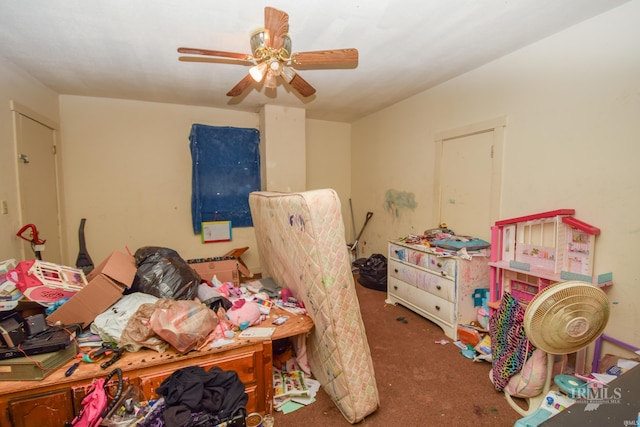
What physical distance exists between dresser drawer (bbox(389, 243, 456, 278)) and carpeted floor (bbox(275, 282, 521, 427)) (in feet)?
1.92

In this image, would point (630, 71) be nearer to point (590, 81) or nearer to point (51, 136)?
point (590, 81)

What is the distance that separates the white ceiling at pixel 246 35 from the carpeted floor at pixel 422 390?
2421mm

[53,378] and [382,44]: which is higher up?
[382,44]

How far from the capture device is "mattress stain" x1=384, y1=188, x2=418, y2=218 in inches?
138

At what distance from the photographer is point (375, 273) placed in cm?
364

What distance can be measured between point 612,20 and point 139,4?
291 centimetres

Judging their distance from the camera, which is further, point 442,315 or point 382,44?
point 442,315

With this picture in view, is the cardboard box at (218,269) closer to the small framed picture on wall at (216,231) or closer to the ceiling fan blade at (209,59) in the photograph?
the small framed picture on wall at (216,231)

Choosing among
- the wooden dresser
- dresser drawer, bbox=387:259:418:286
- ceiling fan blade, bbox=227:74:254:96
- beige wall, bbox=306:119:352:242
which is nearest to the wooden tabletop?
the wooden dresser

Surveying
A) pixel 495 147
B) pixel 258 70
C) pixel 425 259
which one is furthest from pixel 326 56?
pixel 425 259

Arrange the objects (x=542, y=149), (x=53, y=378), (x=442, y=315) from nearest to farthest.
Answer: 1. (x=53, y=378)
2. (x=542, y=149)
3. (x=442, y=315)

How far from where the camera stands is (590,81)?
187 centimetres

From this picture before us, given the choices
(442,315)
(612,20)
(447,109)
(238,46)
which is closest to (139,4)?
(238,46)

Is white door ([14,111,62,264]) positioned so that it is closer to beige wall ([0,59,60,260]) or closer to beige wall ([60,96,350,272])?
beige wall ([0,59,60,260])
